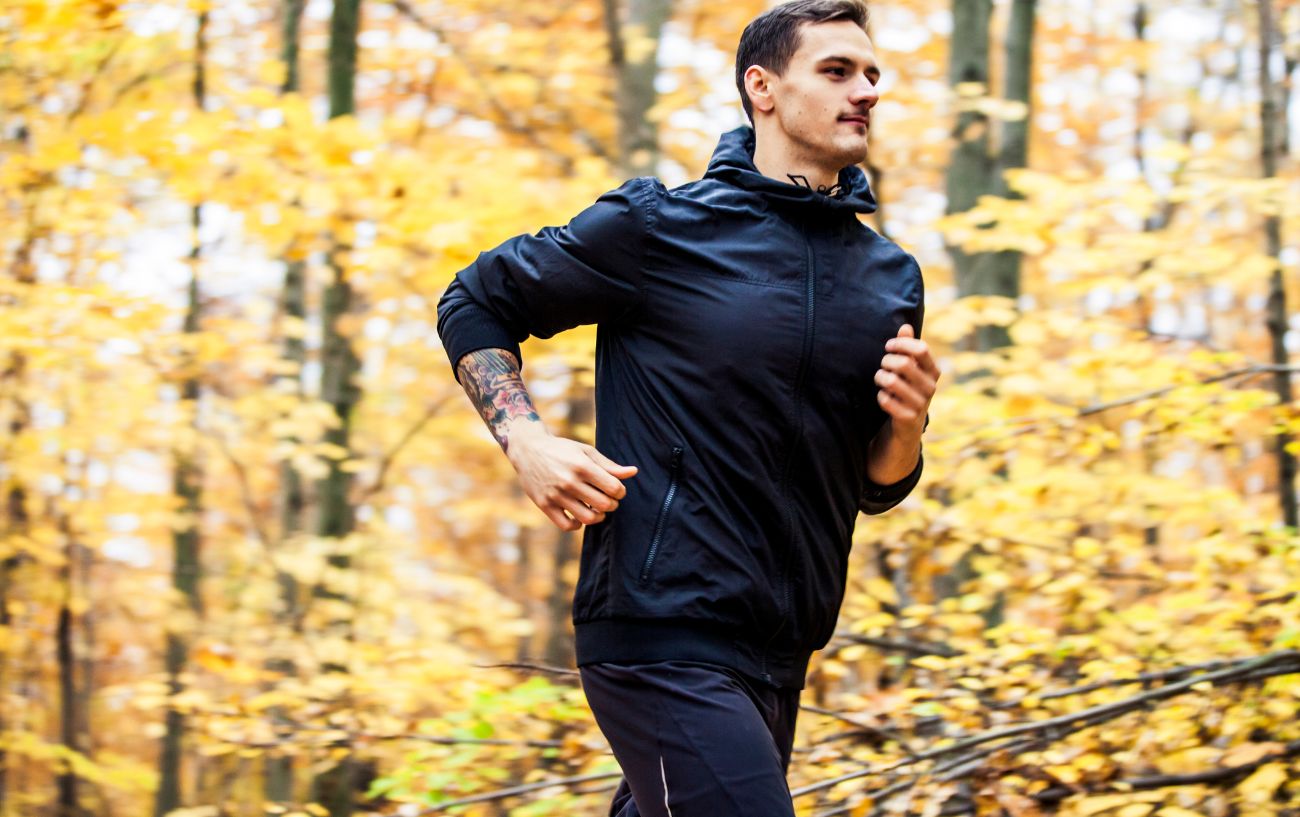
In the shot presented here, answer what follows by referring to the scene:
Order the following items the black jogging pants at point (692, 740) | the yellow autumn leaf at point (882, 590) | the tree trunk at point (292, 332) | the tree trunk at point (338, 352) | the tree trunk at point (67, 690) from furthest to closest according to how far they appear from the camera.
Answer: the tree trunk at point (67, 690) < the tree trunk at point (292, 332) < the tree trunk at point (338, 352) < the yellow autumn leaf at point (882, 590) < the black jogging pants at point (692, 740)

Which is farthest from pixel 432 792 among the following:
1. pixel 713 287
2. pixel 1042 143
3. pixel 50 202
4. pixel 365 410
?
pixel 1042 143

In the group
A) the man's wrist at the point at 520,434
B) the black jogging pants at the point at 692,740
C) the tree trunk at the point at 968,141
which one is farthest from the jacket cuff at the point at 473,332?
the tree trunk at the point at 968,141

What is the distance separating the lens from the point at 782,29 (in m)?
3.01

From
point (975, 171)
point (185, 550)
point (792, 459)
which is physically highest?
point (975, 171)

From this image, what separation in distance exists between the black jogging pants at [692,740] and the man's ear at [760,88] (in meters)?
1.30

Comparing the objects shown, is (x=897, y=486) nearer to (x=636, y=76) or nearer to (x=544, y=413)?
(x=636, y=76)

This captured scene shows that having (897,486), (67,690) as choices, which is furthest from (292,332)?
(897,486)

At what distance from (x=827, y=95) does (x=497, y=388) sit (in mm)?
992

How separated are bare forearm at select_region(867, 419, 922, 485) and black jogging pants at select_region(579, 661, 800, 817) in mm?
609

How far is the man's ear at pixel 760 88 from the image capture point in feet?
9.79

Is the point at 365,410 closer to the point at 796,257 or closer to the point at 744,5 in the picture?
the point at 744,5

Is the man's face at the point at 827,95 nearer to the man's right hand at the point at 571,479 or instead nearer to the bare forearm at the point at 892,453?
the bare forearm at the point at 892,453

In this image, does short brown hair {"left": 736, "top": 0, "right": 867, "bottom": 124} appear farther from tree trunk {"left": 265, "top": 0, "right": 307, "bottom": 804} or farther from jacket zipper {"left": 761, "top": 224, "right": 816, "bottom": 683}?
tree trunk {"left": 265, "top": 0, "right": 307, "bottom": 804}

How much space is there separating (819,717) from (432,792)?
5.12 feet
